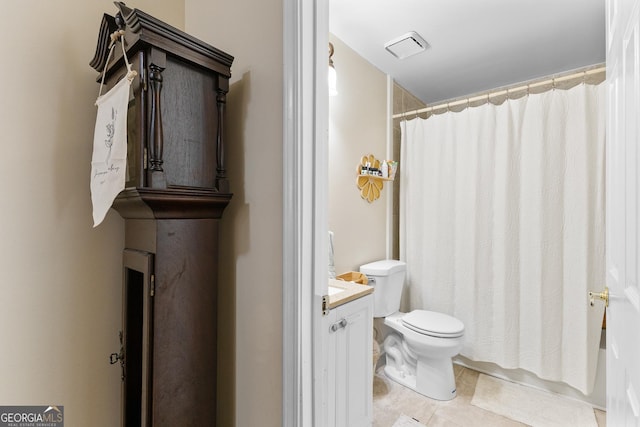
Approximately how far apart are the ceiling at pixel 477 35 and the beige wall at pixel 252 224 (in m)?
1.07

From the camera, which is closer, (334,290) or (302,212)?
(302,212)

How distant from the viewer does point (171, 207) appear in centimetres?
82

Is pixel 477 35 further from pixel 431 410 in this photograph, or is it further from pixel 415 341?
pixel 431 410

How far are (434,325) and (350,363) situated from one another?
889 millimetres

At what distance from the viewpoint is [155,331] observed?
0.80m

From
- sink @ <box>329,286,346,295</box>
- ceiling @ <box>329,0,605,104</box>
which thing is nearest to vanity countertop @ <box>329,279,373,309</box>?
sink @ <box>329,286,346,295</box>

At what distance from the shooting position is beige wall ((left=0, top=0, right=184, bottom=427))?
864 millimetres

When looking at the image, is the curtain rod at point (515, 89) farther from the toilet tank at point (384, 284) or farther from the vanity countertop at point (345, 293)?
the vanity countertop at point (345, 293)

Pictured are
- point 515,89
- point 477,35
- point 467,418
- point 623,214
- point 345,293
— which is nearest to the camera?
point 623,214

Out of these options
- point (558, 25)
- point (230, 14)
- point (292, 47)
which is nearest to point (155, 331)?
point (292, 47)

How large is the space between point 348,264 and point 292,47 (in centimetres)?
158

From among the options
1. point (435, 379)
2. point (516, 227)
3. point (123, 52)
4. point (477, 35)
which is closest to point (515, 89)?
point (477, 35)

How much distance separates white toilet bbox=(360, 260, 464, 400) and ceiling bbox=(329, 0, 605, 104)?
161 cm

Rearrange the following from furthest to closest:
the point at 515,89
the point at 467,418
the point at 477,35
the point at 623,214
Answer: the point at 515,89
the point at 477,35
the point at 467,418
the point at 623,214
